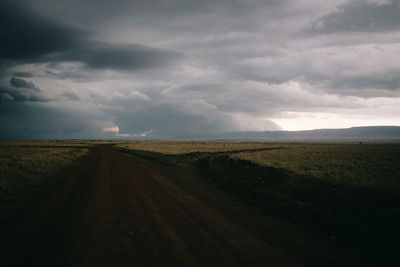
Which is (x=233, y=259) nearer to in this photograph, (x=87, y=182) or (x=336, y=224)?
(x=336, y=224)

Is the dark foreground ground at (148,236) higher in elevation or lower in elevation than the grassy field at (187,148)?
higher

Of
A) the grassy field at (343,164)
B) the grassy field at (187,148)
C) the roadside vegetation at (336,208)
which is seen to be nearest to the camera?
the roadside vegetation at (336,208)

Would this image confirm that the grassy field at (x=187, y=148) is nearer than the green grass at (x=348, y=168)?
No

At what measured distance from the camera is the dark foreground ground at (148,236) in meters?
5.14

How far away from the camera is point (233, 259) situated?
5.16 m

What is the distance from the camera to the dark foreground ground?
5141mm

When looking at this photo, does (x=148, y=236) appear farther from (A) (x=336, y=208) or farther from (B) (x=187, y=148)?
(B) (x=187, y=148)

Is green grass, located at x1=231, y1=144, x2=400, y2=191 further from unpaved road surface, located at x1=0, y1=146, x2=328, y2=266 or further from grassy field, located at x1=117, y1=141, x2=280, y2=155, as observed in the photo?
grassy field, located at x1=117, y1=141, x2=280, y2=155

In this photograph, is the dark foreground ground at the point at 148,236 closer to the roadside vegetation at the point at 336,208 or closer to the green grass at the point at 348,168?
the roadside vegetation at the point at 336,208

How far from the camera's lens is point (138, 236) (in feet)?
20.6

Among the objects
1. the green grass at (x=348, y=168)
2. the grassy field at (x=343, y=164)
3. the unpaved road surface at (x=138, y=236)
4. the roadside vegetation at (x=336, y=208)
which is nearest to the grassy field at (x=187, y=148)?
the grassy field at (x=343, y=164)

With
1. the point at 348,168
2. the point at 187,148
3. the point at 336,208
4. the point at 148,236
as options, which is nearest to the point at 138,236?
the point at 148,236

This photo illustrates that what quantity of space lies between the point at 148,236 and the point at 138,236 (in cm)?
29

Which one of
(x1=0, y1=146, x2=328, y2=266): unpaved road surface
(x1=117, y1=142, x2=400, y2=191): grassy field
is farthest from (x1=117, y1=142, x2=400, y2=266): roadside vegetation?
(x1=0, y1=146, x2=328, y2=266): unpaved road surface
